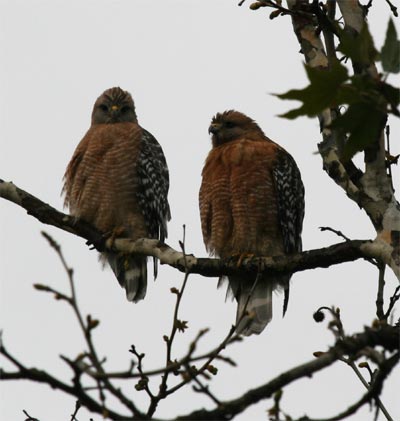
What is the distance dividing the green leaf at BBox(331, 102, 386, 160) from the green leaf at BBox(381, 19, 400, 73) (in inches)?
6.9

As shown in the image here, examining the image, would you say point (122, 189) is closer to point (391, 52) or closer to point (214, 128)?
point (214, 128)

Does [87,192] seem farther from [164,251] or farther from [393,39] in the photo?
[393,39]

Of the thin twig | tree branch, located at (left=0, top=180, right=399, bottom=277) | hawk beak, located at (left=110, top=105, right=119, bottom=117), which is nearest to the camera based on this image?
the thin twig

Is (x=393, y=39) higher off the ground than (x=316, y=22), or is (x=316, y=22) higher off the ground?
(x=316, y=22)

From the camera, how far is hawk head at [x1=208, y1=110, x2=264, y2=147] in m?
10.5

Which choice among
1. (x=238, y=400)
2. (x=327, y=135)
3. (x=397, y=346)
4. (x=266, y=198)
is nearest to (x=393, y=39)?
(x=397, y=346)


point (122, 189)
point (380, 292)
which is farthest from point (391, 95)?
point (122, 189)

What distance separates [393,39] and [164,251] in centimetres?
406

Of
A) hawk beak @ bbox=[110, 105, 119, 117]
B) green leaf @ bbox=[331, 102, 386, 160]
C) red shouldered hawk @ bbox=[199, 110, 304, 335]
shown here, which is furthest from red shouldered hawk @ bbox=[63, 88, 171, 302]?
green leaf @ bbox=[331, 102, 386, 160]

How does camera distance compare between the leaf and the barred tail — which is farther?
the barred tail

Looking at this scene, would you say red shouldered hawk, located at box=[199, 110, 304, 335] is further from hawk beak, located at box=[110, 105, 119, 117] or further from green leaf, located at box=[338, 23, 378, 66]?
green leaf, located at box=[338, 23, 378, 66]

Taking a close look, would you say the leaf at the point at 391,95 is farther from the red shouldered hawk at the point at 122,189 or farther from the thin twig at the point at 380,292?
the red shouldered hawk at the point at 122,189

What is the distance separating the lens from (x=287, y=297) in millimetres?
9492

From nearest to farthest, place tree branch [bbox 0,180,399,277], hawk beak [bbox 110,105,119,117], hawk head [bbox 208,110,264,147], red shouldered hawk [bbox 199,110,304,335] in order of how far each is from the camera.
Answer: tree branch [bbox 0,180,399,277], red shouldered hawk [bbox 199,110,304,335], hawk head [bbox 208,110,264,147], hawk beak [bbox 110,105,119,117]
